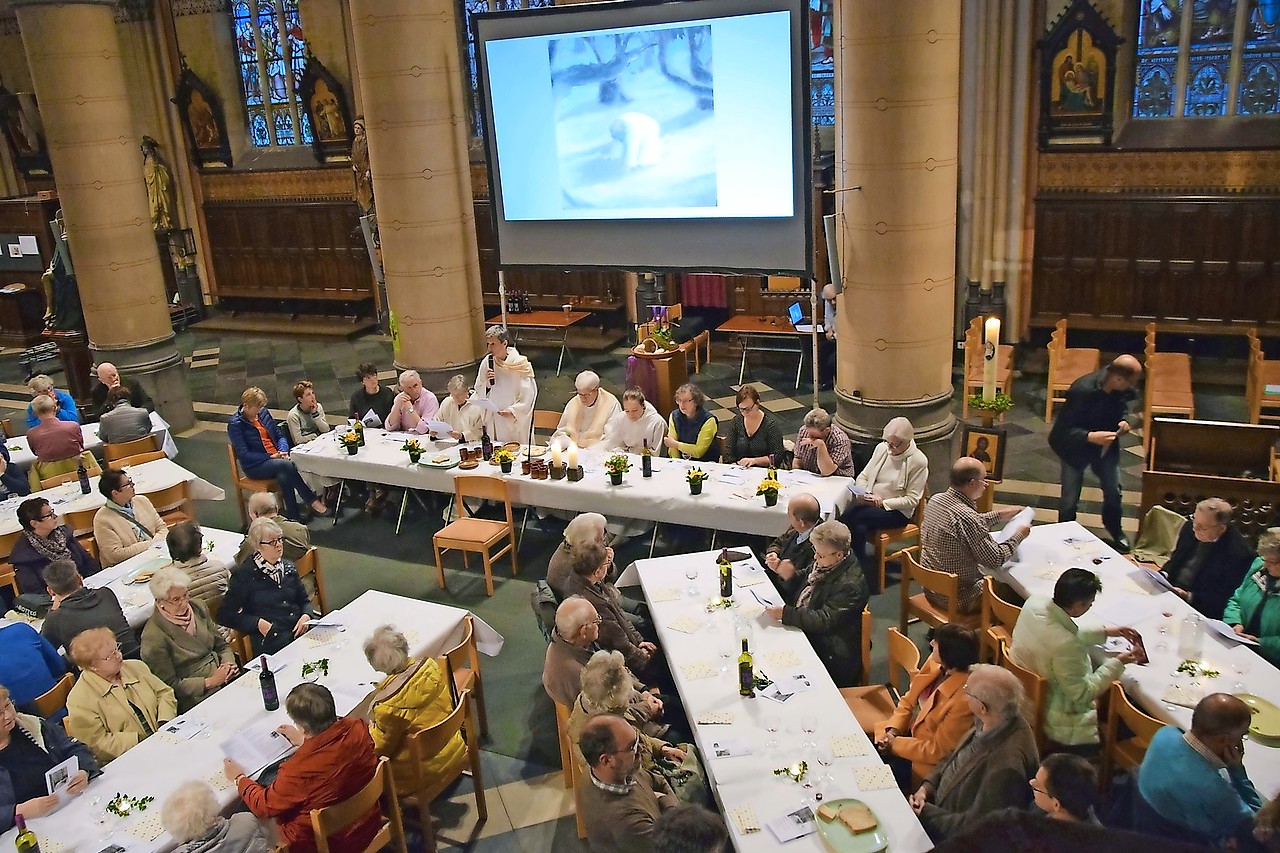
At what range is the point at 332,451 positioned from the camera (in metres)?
8.41

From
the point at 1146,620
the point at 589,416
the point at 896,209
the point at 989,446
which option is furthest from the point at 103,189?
the point at 1146,620

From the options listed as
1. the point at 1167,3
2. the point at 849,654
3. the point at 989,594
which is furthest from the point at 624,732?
the point at 1167,3

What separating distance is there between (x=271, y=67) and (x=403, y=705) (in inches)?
571

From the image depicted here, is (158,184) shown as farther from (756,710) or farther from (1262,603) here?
(1262,603)

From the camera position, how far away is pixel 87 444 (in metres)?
8.95

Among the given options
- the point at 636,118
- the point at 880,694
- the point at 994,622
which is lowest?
the point at 880,694

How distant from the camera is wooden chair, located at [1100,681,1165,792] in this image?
13.7ft

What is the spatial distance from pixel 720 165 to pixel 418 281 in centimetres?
326

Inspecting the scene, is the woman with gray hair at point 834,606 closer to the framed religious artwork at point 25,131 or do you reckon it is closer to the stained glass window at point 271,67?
the stained glass window at point 271,67


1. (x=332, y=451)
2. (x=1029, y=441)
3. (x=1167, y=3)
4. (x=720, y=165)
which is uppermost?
(x=1167, y=3)

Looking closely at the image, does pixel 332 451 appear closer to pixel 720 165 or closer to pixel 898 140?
pixel 720 165

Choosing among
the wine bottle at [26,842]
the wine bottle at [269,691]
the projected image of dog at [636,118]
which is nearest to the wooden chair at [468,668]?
the wine bottle at [269,691]

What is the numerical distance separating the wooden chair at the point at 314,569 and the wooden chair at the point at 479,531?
1030mm

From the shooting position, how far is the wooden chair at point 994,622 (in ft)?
16.0
